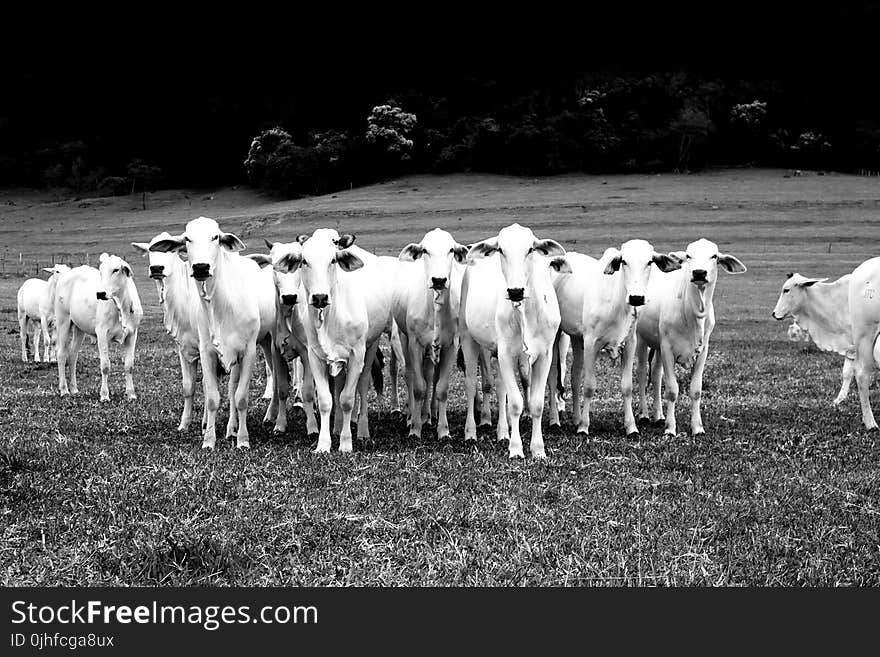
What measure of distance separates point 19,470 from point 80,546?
244 centimetres

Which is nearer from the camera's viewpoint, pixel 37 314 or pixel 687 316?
pixel 687 316

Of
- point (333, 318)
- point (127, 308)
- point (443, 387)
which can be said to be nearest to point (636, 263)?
point (443, 387)

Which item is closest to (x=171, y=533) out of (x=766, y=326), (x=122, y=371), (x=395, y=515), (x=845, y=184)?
(x=395, y=515)

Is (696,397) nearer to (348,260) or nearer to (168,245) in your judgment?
(348,260)

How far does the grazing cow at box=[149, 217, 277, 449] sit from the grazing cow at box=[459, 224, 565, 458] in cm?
285

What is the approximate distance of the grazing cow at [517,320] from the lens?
444 inches

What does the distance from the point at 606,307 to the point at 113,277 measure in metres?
8.75

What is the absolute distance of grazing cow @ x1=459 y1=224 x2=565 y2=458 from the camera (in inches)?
444

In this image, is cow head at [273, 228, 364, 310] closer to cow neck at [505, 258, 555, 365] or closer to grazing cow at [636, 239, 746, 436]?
cow neck at [505, 258, 555, 365]

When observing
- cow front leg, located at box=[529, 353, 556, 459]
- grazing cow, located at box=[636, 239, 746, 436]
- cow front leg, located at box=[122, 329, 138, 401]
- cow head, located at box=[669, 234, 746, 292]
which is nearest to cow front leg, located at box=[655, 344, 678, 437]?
grazing cow, located at box=[636, 239, 746, 436]

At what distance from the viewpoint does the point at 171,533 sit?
684 centimetres

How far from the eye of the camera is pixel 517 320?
11.7m

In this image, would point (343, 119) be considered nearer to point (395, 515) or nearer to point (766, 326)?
point (766, 326)

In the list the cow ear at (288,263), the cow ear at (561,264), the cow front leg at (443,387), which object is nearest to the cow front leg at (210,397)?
the cow ear at (288,263)
